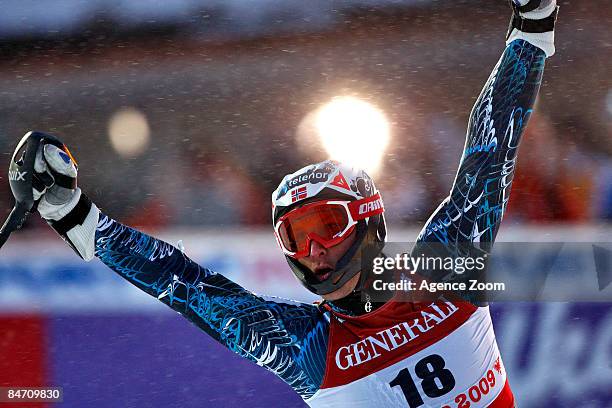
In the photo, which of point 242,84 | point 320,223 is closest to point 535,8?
point 320,223

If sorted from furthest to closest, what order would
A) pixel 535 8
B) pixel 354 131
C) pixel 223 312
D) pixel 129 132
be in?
pixel 129 132
pixel 354 131
pixel 223 312
pixel 535 8

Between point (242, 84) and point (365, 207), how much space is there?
2767mm

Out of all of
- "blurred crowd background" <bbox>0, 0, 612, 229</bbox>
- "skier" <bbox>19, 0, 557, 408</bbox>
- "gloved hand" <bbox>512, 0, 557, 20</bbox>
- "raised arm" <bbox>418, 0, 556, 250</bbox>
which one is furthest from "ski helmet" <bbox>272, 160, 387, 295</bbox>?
"blurred crowd background" <bbox>0, 0, 612, 229</bbox>

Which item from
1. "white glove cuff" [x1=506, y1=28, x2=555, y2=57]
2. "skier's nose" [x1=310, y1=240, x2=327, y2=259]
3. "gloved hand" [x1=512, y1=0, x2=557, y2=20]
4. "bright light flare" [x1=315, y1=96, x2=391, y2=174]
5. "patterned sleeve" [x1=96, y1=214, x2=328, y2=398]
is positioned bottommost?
"bright light flare" [x1=315, y1=96, x2=391, y2=174]

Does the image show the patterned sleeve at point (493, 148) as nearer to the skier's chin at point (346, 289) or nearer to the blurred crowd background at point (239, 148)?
the skier's chin at point (346, 289)

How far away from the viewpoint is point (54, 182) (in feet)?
8.55

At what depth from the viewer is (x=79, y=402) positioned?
14.4ft

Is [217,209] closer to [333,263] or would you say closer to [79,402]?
[79,402]

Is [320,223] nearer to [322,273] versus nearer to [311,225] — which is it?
[311,225]

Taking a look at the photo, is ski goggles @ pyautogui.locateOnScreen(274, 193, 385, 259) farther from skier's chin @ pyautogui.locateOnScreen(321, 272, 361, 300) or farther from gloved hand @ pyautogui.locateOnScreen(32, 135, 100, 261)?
gloved hand @ pyautogui.locateOnScreen(32, 135, 100, 261)

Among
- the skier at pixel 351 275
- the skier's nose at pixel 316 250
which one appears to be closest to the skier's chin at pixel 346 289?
the skier at pixel 351 275

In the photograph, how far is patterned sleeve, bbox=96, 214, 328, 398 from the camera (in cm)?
266

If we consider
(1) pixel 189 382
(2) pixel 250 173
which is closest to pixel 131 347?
(1) pixel 189 382

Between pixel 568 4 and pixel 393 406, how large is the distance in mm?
3523
